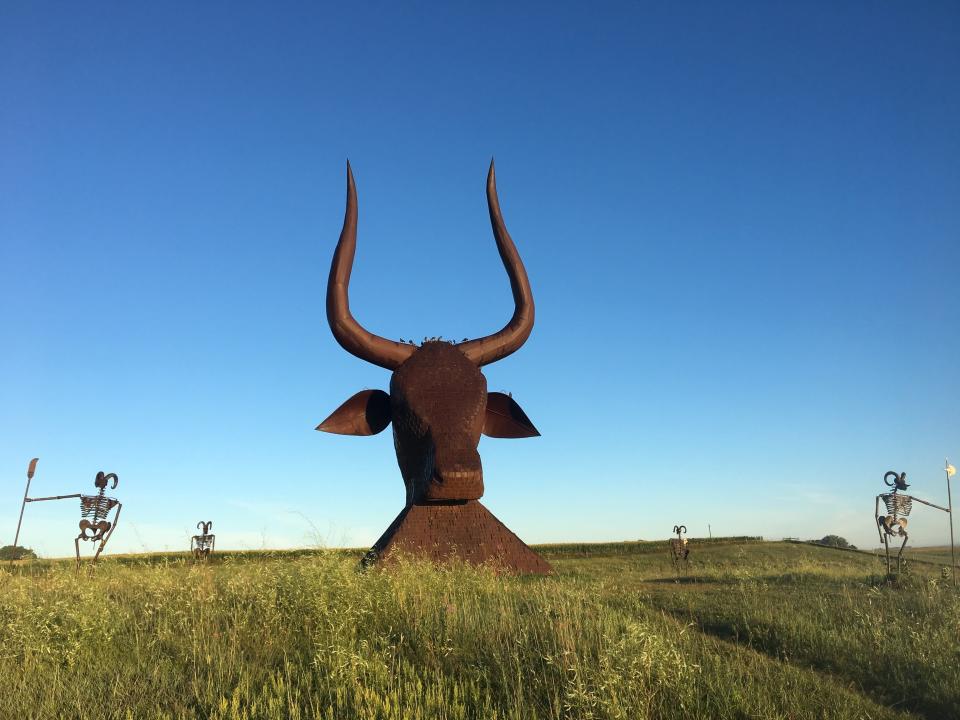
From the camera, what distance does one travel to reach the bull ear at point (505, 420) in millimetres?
13180

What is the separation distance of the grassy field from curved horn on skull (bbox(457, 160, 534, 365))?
5264 mm

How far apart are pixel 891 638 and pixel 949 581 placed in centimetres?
622

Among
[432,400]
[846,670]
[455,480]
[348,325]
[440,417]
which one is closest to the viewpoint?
[846,670]

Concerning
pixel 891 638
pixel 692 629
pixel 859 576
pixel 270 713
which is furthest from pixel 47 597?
pixel 859 576

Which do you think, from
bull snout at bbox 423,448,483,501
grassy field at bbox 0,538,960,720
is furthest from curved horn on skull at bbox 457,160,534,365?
grassy field at bbox 0,538,960,720

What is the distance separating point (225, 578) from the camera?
850cm

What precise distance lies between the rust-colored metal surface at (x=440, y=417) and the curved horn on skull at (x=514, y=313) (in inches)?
0.8

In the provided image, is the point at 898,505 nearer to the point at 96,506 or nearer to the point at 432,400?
Result: the point at 432,400

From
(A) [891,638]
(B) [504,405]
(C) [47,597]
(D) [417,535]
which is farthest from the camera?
(B) [504,405]

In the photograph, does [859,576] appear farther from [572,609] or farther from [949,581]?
[572,609]

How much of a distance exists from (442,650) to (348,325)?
7.68 meters

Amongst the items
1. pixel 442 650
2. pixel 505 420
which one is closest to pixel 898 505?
pixel 505 420

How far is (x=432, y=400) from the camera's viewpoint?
1179 cm

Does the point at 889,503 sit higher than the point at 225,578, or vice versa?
the point at 889,503
